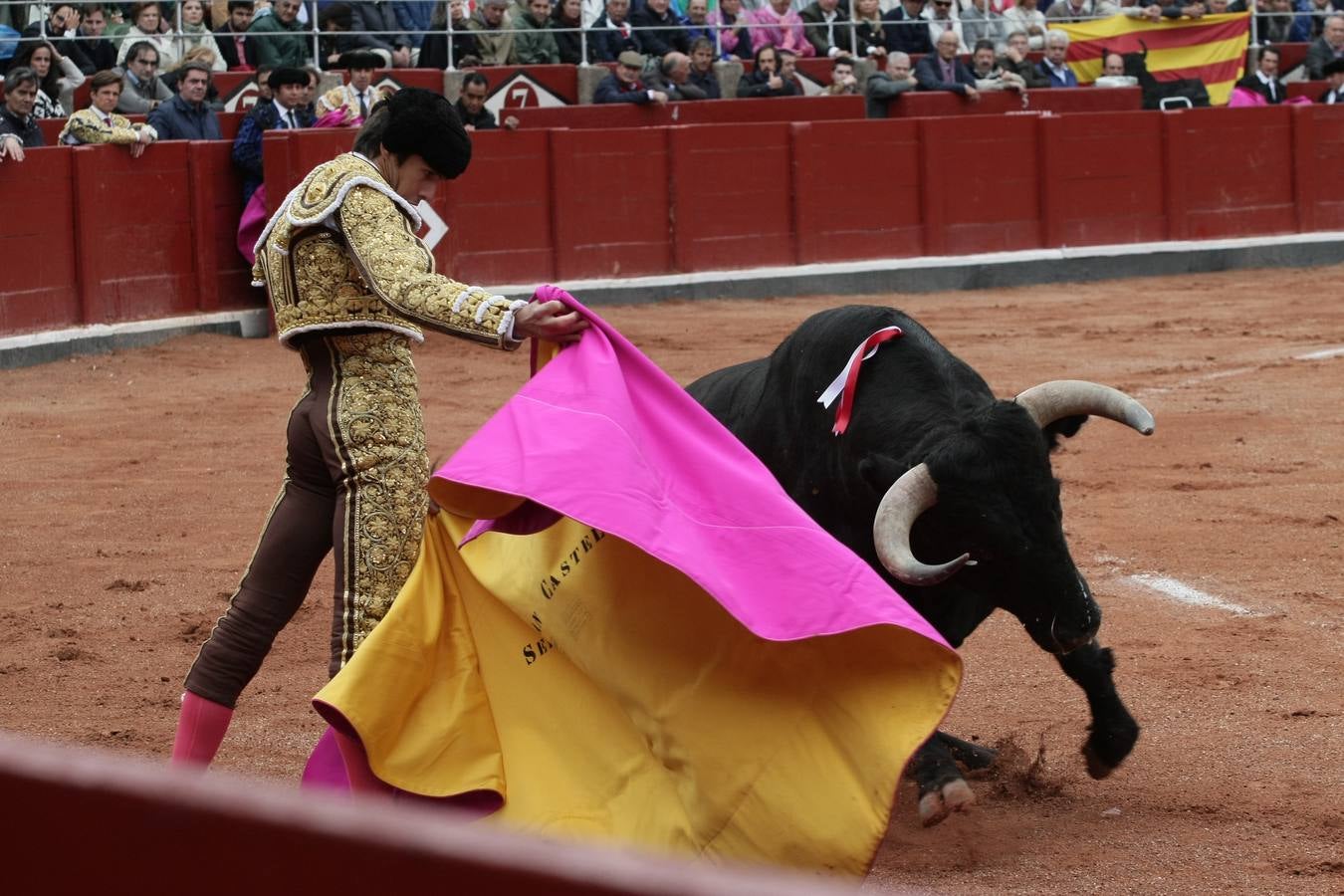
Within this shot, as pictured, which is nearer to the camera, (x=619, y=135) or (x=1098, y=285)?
(x=619, y=135)

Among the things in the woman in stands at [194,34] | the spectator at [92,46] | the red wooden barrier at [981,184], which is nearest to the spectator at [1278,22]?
the red wooden barrier at [981,184]

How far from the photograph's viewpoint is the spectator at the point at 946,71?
43.1 ft

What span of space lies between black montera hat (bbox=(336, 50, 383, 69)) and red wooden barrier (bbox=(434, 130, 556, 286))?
0.76 m

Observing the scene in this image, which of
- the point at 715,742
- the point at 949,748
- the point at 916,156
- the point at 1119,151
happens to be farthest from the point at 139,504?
the point at 1119,151

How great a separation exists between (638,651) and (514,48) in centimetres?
1000

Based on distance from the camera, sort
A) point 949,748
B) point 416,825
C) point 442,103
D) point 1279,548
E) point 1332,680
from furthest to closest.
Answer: point 1279,548 → point 1332,680 → point 949,748 → point 442,103 → point 416,825

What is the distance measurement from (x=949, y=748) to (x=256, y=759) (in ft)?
4.42

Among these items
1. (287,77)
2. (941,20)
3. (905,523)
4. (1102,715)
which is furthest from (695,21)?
(905,523)

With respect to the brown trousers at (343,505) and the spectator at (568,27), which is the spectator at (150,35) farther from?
the brown trousers at (343,505)

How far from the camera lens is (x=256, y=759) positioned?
354 cm

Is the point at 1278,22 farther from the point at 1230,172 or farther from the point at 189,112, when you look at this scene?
the point at 189,112

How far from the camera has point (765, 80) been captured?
12.7 m

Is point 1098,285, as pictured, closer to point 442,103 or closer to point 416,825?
point 442,103

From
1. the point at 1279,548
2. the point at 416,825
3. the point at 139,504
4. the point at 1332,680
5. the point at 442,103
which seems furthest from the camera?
the point at 139,504
